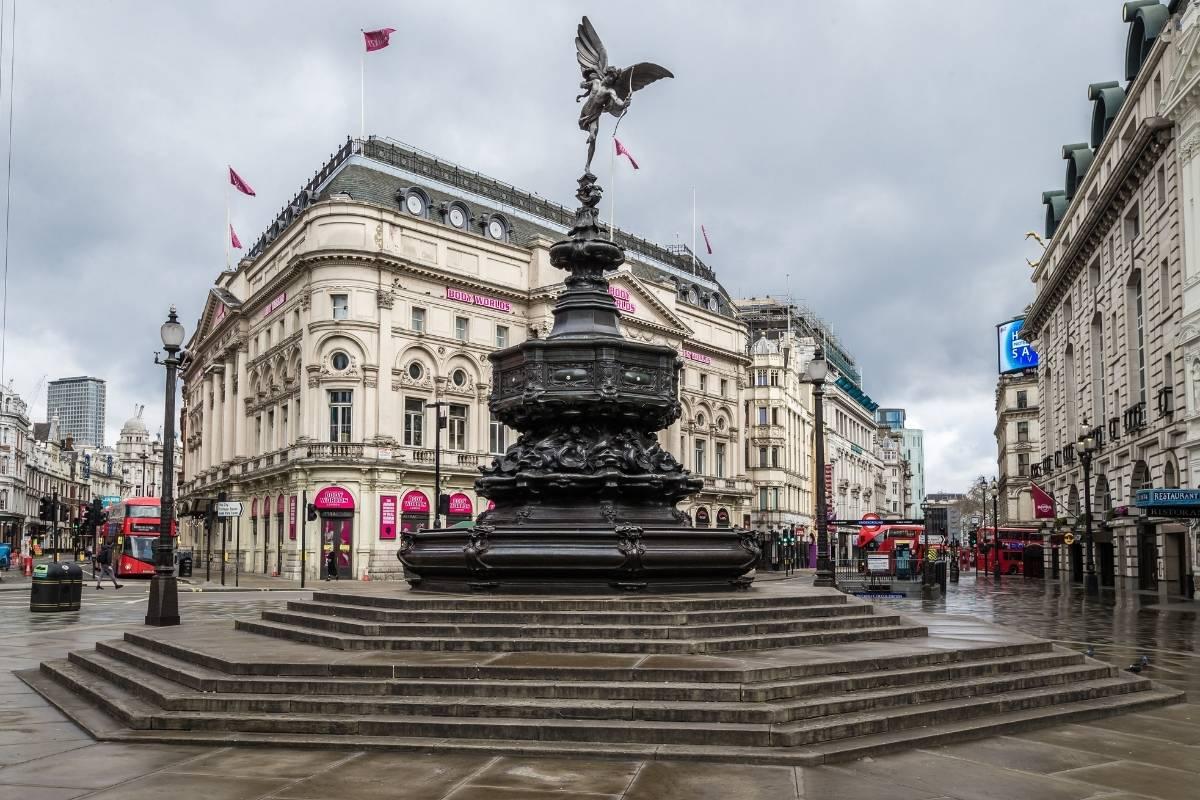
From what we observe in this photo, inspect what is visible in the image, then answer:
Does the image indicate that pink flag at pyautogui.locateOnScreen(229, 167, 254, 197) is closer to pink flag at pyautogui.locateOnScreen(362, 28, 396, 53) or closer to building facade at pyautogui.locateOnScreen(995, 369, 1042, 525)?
pink flag at pyautogui.locateOnScreen(362, 28, 396, 53)

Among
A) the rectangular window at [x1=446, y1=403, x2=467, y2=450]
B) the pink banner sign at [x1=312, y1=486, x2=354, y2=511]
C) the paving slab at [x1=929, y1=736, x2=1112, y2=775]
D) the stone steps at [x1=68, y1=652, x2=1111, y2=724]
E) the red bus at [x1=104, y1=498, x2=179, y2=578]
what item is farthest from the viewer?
the rectangular window at [x1=446, y1=403, x2=467, y2=450]

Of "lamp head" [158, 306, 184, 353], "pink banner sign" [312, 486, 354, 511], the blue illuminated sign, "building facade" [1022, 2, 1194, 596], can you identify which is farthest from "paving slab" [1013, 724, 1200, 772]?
the blue illuminated sign

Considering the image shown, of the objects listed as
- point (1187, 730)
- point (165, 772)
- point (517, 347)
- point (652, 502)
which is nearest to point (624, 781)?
point (165, 772)

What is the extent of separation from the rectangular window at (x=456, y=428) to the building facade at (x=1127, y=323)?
30702 mm

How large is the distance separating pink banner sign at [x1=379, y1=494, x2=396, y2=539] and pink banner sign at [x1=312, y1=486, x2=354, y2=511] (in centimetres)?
158

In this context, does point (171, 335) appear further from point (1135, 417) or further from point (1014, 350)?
point (1014, 350)

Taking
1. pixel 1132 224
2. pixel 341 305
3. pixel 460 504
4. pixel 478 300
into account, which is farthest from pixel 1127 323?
pixel 341 305

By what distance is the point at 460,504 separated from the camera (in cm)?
5578

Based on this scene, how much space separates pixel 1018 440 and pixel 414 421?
210ft

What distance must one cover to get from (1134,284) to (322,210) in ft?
121

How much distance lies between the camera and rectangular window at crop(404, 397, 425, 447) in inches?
2163

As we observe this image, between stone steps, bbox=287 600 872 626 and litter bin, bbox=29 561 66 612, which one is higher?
stone steps, bbox=287 600 872 626

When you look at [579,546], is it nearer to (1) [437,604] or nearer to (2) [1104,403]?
(1) [437,604]

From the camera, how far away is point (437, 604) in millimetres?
12391
